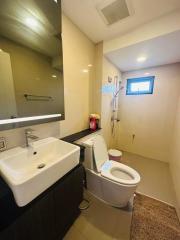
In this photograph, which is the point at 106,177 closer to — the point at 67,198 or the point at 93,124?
the point at 67,198

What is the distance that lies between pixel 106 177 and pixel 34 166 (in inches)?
34.1

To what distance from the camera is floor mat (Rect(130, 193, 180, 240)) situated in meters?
1.13

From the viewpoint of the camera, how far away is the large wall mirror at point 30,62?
0.83 metres

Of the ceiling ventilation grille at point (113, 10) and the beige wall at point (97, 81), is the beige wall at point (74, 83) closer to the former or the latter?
the beige wall at point (97, 81)

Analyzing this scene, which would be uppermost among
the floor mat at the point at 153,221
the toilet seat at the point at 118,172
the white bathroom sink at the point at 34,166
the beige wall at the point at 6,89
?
the beige wall at the point at 6,89

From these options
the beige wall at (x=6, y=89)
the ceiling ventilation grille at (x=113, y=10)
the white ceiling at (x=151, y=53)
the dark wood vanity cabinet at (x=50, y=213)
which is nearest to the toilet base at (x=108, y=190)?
the dark wood vanity cabinet at (x=50, y=213)

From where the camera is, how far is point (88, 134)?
169 centimetres

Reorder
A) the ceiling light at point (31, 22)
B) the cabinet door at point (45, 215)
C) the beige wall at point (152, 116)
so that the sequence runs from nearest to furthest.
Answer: the cabinet door at point (45, 215)
the ceiling light at point (31, 22)
the beige wall at point (152, 116)

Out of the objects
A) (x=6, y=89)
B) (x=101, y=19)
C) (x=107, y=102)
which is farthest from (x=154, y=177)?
(x=101, y=19)

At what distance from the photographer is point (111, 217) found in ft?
4.29

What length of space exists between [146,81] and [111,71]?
92 cm

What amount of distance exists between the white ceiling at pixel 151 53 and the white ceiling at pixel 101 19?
0.82 feet

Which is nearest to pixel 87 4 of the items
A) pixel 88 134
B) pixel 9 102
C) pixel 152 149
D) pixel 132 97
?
pixel 9 102

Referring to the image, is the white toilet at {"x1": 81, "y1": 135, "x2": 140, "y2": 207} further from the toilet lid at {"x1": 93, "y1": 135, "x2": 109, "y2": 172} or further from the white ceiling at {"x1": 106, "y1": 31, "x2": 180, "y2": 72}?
the white ceiling at {"x1": 106, "y1": 31, "x2": 180, "y2": 72}
